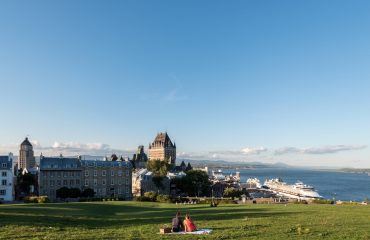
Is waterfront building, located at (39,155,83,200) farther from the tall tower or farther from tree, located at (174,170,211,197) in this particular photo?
the tall tower

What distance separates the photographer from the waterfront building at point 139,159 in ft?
567

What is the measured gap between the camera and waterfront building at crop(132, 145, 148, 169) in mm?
172875

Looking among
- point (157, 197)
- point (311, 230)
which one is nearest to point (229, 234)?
point (311, 230)

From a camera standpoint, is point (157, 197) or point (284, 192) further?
point (284, 192)

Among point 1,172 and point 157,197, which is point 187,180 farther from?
point 1,172

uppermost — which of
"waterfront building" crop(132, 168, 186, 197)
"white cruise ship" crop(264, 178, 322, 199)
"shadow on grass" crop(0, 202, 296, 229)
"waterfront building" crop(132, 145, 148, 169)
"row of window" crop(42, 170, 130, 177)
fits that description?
"waterfront building" crop(132, 145, 148, 169)

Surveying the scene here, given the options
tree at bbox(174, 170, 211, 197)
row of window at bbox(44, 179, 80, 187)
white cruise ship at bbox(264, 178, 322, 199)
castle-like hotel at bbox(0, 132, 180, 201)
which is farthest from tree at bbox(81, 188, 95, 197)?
white cruise ship at bbox(264, 178, 322, 199)

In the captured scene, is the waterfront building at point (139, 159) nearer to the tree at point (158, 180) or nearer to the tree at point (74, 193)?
the tree at point (158, 180)

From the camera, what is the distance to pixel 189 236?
63.1ft

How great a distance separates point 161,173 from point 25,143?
4653 centimetres

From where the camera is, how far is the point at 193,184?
108 m

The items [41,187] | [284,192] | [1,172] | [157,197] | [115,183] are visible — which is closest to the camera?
[157,197]

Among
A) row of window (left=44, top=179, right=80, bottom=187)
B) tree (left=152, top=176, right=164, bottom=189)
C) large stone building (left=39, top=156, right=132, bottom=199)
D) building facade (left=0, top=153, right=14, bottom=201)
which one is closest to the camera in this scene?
building facade (left=0, top=153, right=14, bottom=201)

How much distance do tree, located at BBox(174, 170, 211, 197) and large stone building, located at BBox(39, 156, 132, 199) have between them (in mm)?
15108
